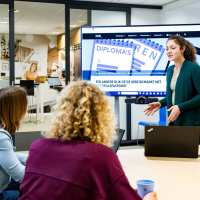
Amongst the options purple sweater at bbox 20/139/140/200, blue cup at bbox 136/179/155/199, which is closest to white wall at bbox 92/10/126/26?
blue cup at bbox 136/179/155/199

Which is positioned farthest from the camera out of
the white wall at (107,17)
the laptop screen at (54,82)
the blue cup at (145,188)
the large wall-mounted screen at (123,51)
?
the laptop screen at (54,82)

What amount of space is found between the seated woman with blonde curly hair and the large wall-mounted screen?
2.66 metres

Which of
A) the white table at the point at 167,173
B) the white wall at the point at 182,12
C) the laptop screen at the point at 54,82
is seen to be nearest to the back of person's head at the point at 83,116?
the white table at the point at 167,173

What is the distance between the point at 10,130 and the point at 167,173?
860 mm

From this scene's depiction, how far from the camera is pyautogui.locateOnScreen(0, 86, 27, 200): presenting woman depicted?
71.2 inches

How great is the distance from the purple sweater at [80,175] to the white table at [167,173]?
42 centimetres

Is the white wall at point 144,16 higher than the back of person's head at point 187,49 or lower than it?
higher

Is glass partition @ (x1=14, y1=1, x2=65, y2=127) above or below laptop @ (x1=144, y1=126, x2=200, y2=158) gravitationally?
above

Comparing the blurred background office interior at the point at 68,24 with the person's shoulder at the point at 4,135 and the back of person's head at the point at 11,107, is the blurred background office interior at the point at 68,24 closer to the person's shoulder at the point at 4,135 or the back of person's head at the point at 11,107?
the back of person's head at the point at 11,107

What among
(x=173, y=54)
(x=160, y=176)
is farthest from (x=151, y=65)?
(x=160, y=176)

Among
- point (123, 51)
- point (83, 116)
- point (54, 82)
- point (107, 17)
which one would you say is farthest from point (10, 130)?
point (54, 82)

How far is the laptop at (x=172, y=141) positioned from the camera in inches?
86.4

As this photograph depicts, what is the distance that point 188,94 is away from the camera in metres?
2.85

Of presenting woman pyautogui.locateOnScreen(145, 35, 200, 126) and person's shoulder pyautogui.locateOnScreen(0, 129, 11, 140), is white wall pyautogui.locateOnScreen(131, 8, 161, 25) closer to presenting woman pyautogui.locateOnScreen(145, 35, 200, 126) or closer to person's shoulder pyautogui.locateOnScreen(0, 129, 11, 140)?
presenting woman pyautogui.locateOnScreen(145, 35, 200, 126)
